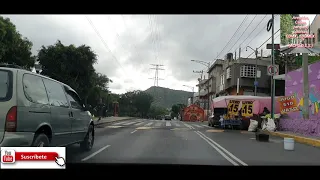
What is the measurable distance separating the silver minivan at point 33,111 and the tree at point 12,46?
1390cm

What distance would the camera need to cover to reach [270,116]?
23.5 metres

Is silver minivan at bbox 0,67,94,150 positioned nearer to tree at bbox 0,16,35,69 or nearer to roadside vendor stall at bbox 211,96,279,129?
tree at bbox 0,16,35,69

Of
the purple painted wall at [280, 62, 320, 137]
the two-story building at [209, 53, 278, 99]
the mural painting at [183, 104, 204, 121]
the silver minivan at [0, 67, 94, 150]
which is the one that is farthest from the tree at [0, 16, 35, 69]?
the two-story building at [209, 53, 278, 99]

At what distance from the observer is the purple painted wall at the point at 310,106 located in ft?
59.9

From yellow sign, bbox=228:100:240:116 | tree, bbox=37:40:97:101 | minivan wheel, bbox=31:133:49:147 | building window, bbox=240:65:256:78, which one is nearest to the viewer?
minivan wheel, bbox=31:133:49:147

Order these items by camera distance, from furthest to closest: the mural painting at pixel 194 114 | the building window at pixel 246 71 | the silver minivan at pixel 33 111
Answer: the building window at pixel 246 71
the mural painting at pixel 194 114
the silver minivan at pixel 33 111

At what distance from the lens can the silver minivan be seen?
236 inches

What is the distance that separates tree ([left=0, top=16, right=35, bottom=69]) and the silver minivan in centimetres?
1390

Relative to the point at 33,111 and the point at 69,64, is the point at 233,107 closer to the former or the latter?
the point at 69,64

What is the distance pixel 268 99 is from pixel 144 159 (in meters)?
20.8

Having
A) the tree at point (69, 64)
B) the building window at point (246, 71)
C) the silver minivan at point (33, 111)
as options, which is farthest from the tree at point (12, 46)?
the building window at point (246, 71)

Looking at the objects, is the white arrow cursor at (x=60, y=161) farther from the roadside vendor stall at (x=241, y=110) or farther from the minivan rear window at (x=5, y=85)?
the roadside vendor stall at (x=241, y=110)
